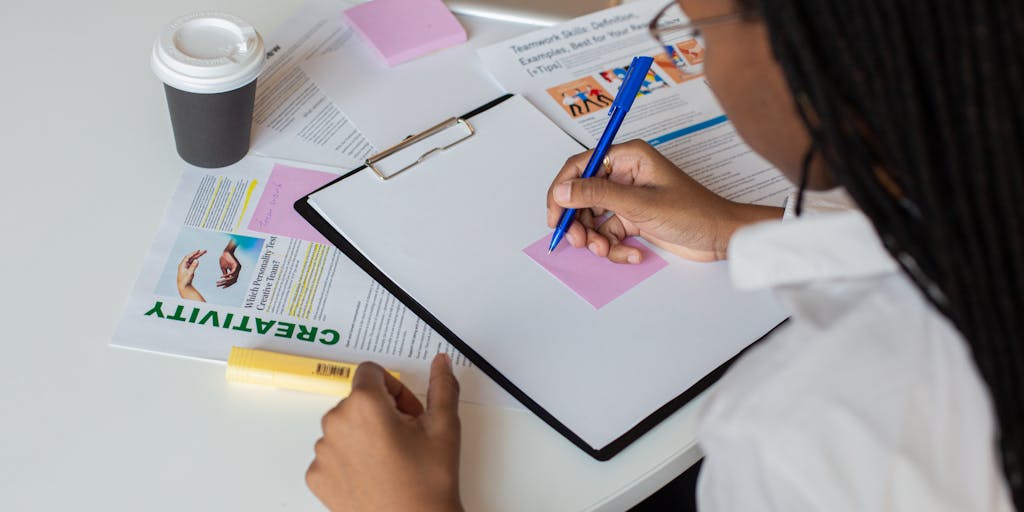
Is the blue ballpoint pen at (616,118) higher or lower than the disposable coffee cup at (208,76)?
lower

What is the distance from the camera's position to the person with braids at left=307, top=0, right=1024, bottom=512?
507 millimetres

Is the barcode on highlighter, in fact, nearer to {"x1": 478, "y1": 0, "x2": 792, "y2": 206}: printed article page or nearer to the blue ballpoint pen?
the blue ballpoint pen

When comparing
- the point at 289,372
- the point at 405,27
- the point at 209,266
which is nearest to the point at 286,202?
the point at 209,266

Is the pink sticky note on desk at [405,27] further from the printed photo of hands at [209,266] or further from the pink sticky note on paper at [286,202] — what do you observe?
the printed photo of hands at [209,266]

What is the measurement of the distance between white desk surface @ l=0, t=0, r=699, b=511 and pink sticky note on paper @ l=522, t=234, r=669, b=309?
5.3 inches

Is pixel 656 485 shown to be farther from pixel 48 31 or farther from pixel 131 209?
pixel 48 31

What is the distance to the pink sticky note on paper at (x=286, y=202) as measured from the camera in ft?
2.95

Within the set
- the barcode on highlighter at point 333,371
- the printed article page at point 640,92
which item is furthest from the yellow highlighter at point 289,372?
the printed article page at point 640,92

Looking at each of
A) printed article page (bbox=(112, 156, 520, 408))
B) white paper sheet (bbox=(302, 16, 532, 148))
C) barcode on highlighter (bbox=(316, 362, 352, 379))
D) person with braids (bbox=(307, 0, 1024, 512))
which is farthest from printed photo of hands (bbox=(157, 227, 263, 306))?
person with braids (bbox=(307, 0, 1024, 512))

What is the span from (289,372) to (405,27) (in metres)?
0.53

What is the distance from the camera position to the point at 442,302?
2.78 feet

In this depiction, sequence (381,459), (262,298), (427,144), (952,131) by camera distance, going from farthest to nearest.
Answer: (427,144), (262,298), (381,459), (952,131)

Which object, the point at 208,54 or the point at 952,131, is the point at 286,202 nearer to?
the point at 208,54

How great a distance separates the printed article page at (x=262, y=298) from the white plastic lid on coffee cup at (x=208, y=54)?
12 cm
